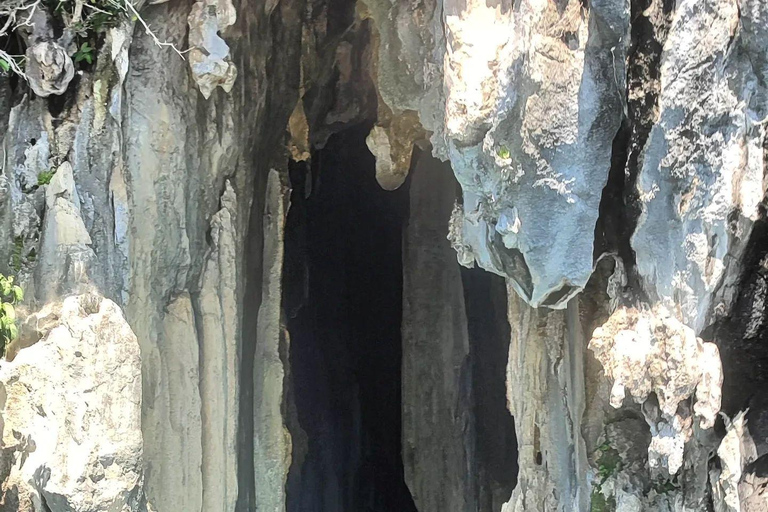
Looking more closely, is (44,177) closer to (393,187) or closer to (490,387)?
(393,187)

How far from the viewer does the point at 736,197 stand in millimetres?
2529

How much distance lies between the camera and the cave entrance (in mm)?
4648

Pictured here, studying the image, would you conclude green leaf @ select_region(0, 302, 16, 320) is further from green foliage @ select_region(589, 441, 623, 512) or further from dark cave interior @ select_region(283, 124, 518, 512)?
green foliage @ select_region(589, 441, 623, 512)

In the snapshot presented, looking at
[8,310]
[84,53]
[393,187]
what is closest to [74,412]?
[8,310]

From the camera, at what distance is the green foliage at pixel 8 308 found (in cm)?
275

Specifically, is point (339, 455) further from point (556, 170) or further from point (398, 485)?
point (556, 170)

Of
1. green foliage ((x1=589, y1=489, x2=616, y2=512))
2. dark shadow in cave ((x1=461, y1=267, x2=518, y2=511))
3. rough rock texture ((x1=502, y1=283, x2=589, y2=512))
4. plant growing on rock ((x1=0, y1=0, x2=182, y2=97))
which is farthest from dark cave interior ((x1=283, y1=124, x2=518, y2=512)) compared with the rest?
plant growing on rock ((x1=0, y1=0, x2=182, y2=97))

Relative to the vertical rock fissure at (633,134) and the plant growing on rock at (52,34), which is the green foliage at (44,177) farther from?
the vertical rock fissure at (633,134)

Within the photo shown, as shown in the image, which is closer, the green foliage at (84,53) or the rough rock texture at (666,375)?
the rough rock texture at (666,375)

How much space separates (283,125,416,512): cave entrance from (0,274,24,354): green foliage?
183 centimetres

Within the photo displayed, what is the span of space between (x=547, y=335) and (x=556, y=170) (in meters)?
0.94

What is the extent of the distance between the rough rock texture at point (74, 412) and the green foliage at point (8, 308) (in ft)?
0.25

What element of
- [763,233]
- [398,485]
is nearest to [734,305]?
[763,233]

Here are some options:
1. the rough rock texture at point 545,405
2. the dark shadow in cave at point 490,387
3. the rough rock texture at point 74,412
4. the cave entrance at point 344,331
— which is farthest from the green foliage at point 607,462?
the cave entrance at point 344,331
